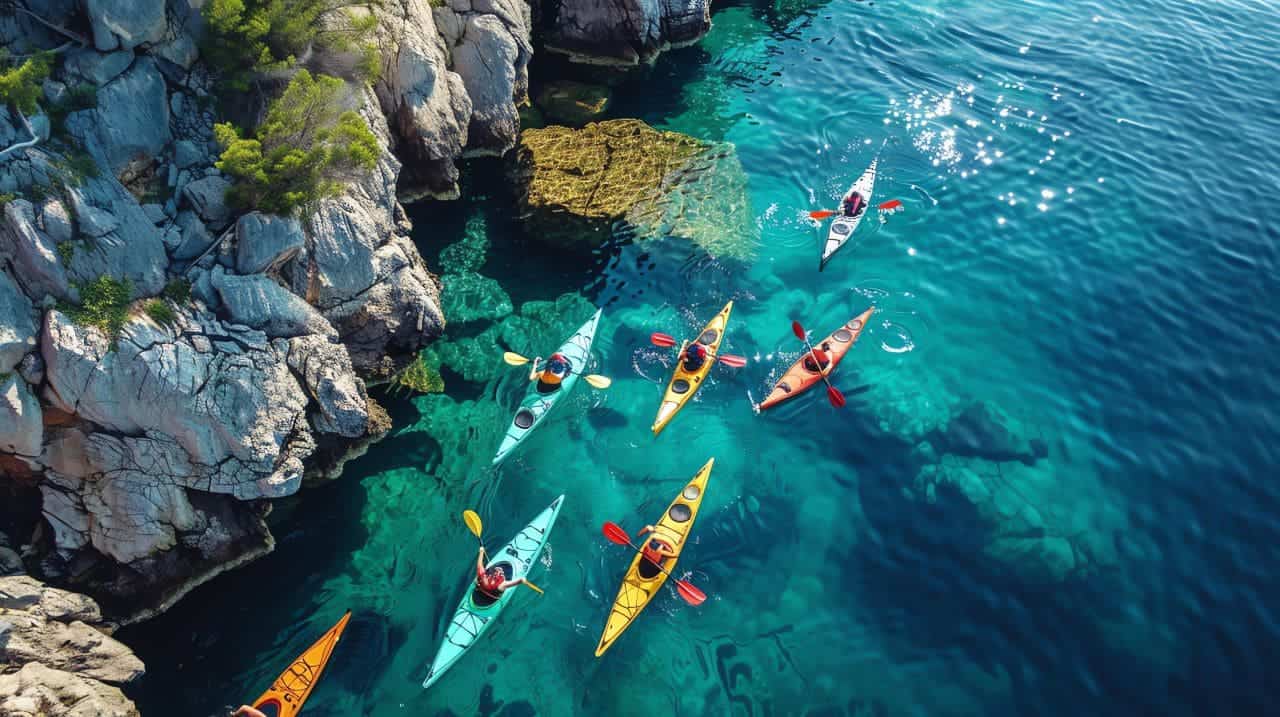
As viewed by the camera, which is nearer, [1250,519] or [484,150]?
[1250,519]

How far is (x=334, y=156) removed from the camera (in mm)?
17047

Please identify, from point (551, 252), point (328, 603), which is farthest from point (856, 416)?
point (328, 603)

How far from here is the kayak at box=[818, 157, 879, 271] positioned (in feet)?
75.4

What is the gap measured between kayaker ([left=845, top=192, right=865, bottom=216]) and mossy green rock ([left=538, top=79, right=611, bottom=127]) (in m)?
10.5

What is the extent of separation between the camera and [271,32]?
17.1 metres

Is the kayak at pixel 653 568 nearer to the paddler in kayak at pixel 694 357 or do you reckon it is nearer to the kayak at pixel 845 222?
the paddler in kayak at pixel 694 357

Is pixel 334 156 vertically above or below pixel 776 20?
above

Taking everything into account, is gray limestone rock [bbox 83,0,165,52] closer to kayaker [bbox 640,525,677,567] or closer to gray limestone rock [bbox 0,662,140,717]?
gray limestone rock [bbox 0,662,140,717]

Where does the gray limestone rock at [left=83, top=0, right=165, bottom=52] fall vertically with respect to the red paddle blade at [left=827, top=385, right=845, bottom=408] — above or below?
above

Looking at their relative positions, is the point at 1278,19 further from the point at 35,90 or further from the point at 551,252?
the point at 35,90

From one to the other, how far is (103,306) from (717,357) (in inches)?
564

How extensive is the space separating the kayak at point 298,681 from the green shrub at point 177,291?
7.87 meters

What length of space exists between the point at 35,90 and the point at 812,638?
A: 64.1 ft

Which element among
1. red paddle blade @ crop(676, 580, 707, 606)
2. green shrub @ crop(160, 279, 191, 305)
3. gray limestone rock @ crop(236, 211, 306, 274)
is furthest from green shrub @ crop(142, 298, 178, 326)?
red paddle blade @ crop(676, 580, 707, 606)
